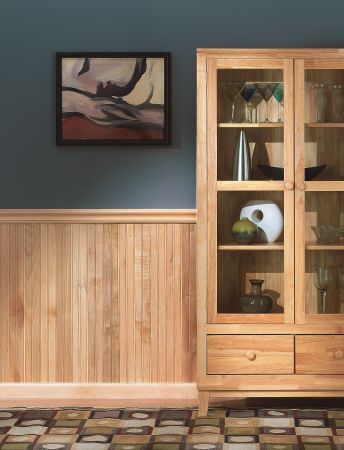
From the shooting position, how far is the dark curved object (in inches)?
142

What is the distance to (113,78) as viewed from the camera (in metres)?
3.94

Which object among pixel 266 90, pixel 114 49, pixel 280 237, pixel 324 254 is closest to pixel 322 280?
pixel 324 254

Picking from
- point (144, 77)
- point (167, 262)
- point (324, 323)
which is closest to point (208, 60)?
point (144, 77)

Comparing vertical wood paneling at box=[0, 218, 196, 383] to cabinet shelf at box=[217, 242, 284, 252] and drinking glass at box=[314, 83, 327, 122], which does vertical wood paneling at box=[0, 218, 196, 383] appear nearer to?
cabinet shelf at box=[217, 242, 284, 252]

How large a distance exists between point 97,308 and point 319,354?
1.13 meters

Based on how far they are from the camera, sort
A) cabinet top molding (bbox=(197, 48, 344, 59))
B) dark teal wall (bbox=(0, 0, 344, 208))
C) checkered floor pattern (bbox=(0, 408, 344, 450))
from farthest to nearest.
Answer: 1. dark teal wall (bbox=(0, 0, 344, 208))
2. cabinet top molding (bbox=(197, 48, 344, 59))
3. checkered floor pattern (bbox=(0, 408, 344, 450))

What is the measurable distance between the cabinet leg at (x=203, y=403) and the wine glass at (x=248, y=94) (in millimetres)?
1285

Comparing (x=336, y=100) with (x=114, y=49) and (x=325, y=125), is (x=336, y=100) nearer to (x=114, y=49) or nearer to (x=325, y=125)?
(x=325, y=125)

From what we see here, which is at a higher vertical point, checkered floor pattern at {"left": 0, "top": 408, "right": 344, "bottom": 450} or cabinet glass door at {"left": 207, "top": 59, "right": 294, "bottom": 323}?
cabinet glass door at {"left": 207, "top": 59, "right": 294, "bottom": 323}

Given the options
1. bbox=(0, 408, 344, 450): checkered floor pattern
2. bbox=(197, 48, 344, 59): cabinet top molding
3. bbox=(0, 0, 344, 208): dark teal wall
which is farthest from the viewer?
bbox=(0, 0, 344, 208): dark teal wall

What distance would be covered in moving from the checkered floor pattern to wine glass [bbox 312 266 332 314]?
54 centimetres

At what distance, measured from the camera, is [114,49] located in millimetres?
3947

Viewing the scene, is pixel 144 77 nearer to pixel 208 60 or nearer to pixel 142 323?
pixel 208 60

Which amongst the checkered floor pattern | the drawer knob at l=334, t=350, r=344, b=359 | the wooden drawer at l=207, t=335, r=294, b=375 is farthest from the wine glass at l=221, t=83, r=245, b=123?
the checkered floor pattern
